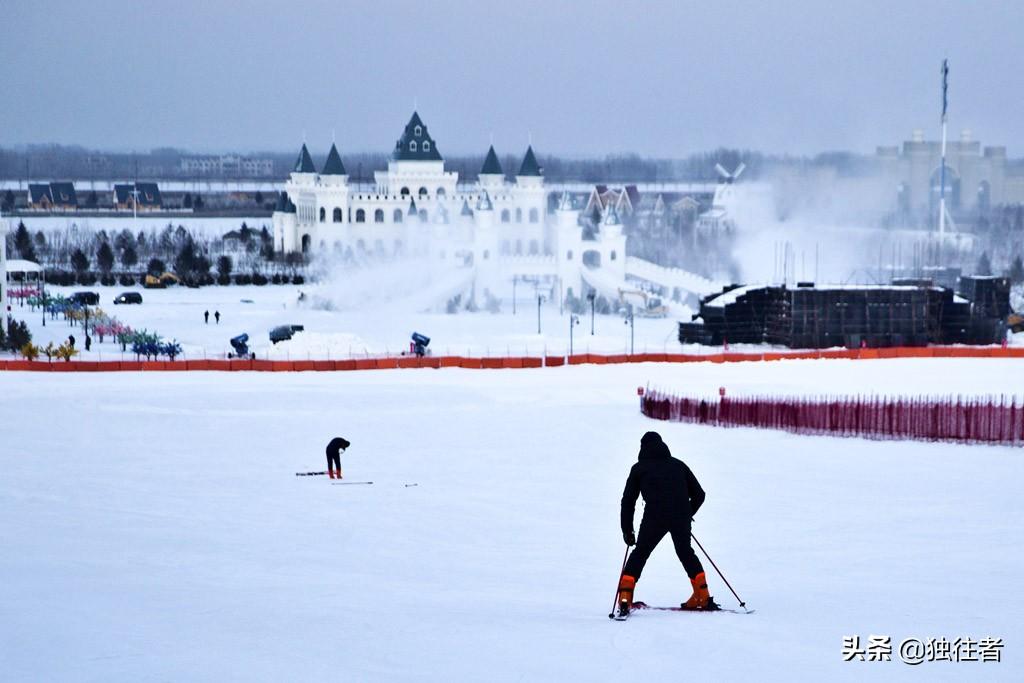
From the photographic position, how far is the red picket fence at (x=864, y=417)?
21.0 meters

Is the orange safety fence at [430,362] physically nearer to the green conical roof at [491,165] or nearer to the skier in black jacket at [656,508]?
the skier in black jacket at [656,508]

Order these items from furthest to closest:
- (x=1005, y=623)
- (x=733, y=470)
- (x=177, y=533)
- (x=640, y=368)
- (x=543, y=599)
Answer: (x=640, y=368), (x=733, y=470), (x=177, y=533), (x=543, y=599), (x=1005, y=623)

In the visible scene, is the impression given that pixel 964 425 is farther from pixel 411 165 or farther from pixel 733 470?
pixel 411 165

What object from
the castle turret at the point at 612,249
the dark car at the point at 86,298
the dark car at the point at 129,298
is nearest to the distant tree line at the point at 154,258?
the dark car at the point at 129,298

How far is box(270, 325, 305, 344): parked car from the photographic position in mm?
39656

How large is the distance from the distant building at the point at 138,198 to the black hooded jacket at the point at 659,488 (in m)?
110

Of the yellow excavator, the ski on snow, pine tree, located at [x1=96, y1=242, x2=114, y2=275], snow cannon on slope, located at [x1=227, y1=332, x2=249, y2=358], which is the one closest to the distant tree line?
pine tree, located at [x1=96, y1=242, x2=114, y2=275]

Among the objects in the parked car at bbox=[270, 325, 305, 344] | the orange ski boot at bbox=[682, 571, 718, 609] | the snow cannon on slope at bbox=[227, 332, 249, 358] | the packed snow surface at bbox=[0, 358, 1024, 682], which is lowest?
the packed snow surface at bbox=[0, 358, 1024, 682]

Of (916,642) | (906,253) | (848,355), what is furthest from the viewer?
(906,253)

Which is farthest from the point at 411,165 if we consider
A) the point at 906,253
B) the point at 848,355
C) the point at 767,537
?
the point at 767,537

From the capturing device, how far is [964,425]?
2117cm

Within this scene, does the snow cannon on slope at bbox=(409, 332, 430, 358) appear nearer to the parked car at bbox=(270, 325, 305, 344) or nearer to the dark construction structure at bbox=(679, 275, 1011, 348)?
the parked car at bbox=(270, 325, 305, 344)

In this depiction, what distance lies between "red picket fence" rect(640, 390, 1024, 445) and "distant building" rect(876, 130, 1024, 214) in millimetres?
64999

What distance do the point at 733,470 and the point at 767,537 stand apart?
5127mm
